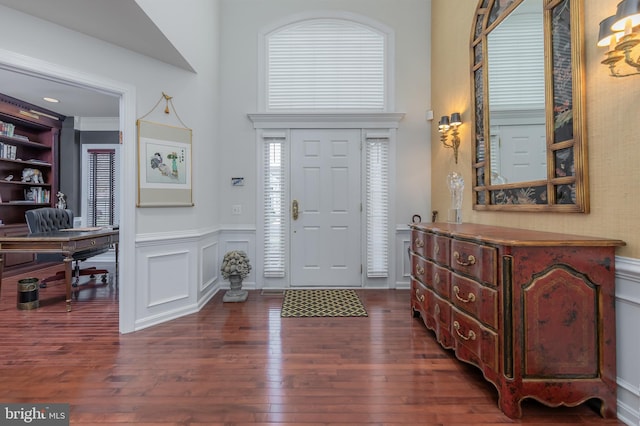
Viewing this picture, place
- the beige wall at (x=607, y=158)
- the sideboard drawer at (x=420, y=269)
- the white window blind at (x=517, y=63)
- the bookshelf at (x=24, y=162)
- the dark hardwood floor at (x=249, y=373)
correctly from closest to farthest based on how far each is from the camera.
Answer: the beige wall at (x=607, y=158)
the dark hardwood floor at (x=249, y=373)
the white window blind at (x=517, y=63)
the sideboard drawer at (x=420, y=269)
the bookshelf at (x=24, y=162)

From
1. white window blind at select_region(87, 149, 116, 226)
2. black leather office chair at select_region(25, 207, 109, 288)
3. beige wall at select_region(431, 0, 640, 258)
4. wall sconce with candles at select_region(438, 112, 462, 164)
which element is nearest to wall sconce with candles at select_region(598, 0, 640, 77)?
beige wall at select_region(431, 0, 640, 258)

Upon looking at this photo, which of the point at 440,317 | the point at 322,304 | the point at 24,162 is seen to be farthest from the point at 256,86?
the point at 24,162

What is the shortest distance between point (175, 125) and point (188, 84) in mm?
520

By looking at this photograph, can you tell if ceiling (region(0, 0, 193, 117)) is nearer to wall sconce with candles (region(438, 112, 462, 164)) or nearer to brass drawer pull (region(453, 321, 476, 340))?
wall sconce with candles (region(438, 112, 462, 164))

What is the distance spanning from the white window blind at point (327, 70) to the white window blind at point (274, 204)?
0.66m

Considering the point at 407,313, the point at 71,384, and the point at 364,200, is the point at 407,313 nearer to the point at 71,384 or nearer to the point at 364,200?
the point at 364,200

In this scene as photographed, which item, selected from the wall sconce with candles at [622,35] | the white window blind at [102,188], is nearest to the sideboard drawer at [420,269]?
the wall sconce with candles at [622,35]

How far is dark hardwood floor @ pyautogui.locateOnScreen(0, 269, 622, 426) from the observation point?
Result: 5.78 feet

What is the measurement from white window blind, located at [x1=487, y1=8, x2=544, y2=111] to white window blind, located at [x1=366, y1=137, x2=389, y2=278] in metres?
1.67

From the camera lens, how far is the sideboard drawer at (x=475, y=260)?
179 centimetres

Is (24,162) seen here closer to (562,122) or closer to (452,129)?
(452,129)

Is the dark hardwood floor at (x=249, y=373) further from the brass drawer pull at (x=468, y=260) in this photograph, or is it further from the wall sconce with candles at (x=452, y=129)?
the wall sconce with candles at (x=452, y=129)

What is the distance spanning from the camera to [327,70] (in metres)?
4.26

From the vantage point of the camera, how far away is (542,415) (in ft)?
5.74
